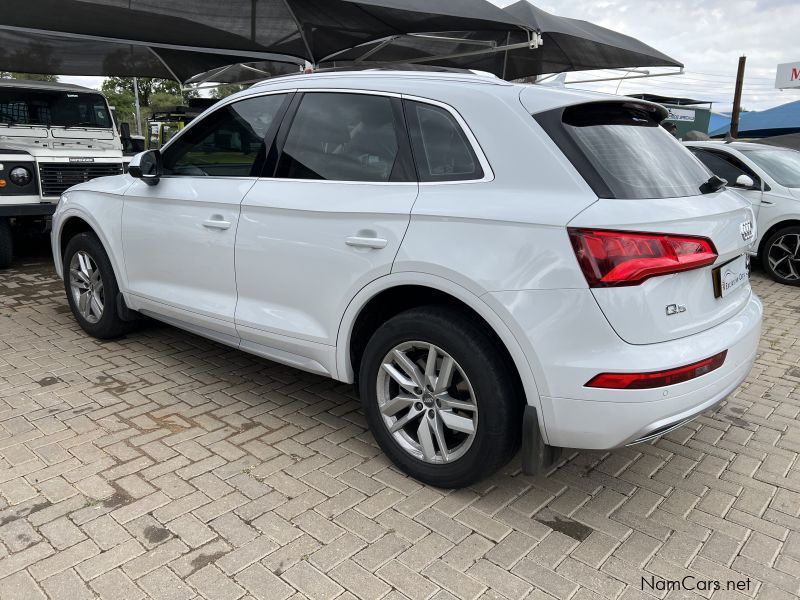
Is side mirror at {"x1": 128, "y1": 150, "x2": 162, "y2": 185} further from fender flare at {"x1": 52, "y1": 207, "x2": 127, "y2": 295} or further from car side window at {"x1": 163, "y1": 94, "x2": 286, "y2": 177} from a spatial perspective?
fender flare at {"x1": 52, "y1": 207, "x2": 127, "y2": 295}

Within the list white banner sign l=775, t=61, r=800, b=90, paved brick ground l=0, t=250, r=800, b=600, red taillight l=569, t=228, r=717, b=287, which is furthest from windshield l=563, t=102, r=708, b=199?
white banner sign l=775, t=61, r=800, b=90

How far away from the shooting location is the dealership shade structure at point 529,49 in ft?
30.2

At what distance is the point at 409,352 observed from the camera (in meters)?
2.87

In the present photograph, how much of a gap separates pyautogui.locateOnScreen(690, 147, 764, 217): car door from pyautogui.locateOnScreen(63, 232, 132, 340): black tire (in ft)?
22.7

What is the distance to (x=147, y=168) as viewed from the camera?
395 cm

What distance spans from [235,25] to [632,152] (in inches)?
290

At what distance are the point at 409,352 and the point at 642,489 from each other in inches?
50.8

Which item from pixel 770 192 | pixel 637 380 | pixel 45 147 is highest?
pixel 45 147

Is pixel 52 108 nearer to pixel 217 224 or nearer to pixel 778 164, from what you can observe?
pixel 217 224

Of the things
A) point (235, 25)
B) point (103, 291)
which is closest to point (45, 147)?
point (235, 25)

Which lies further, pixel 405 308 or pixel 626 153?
pixel 405 308

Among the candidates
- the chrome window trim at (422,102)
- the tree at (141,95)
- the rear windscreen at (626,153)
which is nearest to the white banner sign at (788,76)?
the rear windscreen at (626,153)

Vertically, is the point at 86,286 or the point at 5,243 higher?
the point at 86,286

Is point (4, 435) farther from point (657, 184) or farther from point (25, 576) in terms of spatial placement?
point (657, 184)
